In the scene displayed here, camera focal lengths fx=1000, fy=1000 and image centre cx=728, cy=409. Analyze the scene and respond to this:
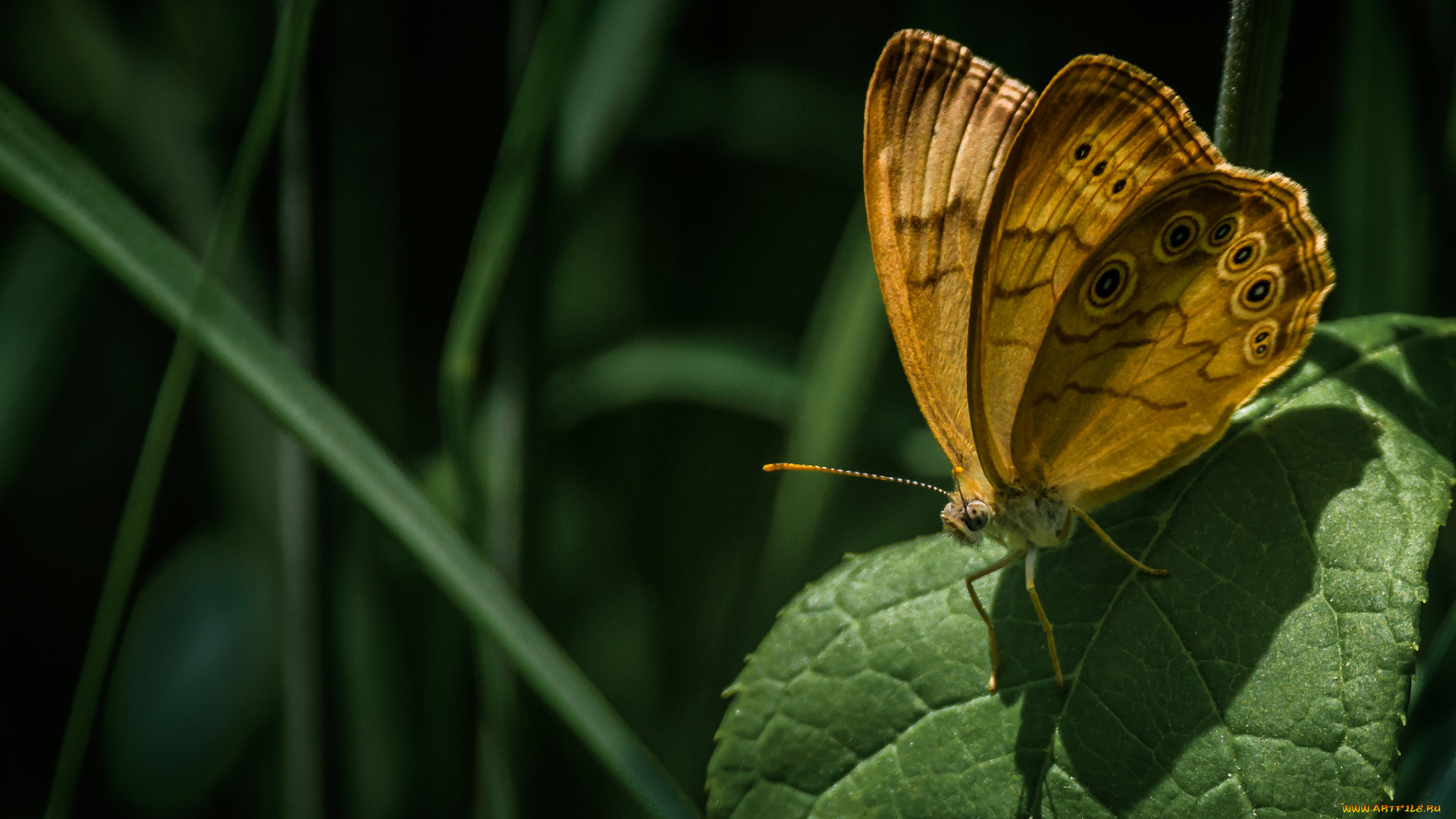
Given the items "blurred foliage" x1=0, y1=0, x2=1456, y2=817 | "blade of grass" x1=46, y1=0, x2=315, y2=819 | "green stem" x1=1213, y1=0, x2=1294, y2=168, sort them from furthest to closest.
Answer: "blurred foliage" x1=0, y1=0, x2=1456, y2=817 → "blade of grass" x1=46, y1=0, x2=315, y2=819 → "green stem" x1=1213, y1=0, x2=1294, y2=168

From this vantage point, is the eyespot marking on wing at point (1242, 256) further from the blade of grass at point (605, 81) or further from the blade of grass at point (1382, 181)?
the blade of grass at point (605, 81)

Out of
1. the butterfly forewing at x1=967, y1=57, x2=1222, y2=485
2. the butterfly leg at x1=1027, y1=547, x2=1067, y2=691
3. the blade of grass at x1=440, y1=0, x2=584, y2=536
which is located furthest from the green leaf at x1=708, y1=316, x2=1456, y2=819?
the blade of grass at x1=440, y1=0, x2=584, y2=536

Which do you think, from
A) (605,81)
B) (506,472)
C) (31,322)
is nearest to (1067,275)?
(506,472)

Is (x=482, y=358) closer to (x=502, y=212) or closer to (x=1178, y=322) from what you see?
(x=502, y=212)

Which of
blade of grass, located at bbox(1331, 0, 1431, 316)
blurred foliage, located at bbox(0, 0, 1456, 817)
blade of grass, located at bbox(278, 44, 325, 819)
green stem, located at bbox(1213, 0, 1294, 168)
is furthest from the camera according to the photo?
blurred foliage, located at bbox(0, 0, 1456, 817)

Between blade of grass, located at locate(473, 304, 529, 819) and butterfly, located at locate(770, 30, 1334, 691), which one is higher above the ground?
butterfly, located at locate(770, 30, 1334, 691)

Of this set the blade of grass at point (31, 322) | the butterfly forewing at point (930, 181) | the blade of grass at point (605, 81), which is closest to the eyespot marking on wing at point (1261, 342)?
the butterfly forewing at point (930, 181)

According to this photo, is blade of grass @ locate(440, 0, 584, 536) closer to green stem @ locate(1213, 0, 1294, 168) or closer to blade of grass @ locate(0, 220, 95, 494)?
green stem @ locate(1213, 0, 1294, 168)
